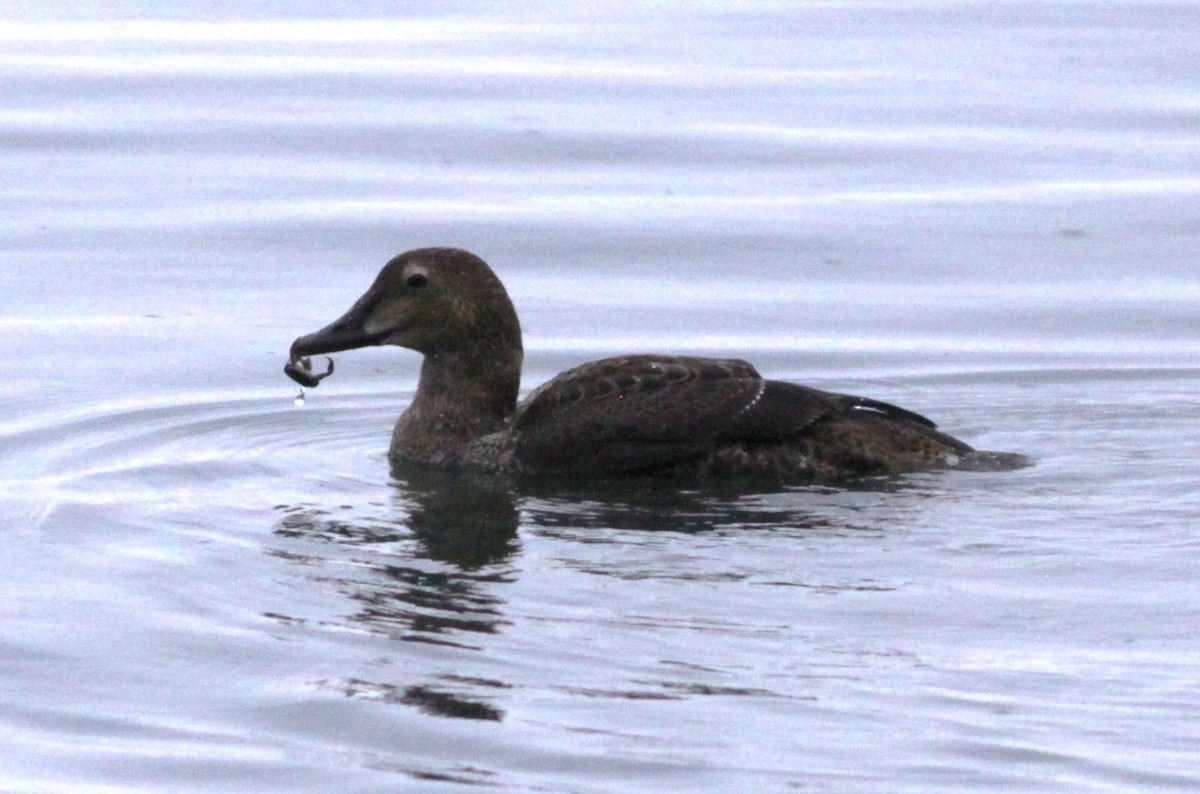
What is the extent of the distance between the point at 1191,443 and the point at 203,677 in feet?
16.2

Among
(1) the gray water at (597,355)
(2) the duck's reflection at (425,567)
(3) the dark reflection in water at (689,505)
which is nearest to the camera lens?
(1) the gray water at (597,355)

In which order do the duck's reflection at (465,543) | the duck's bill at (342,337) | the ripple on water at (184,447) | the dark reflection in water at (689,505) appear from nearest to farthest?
the duck's reflection at (465,543), the dark reflection in water at (689,505), the ripple on water at (184,447), the duck's bill at (342,337)

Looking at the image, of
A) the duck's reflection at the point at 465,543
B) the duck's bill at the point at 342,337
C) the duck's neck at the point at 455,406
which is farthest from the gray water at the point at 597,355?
the duck's bill at the point at 342,337

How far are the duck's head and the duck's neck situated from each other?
46 millimetres

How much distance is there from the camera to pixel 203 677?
7625 mm

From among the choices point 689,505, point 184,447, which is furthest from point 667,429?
point 184,447

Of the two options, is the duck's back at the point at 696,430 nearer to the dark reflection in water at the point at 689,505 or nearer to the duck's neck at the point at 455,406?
the dark reflection in water at the point at 689,505

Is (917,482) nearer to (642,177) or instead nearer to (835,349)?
(835,349)

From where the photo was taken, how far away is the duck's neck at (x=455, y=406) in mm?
10984

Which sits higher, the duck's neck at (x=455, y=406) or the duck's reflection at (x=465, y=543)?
the duck's neck at (x=455, y=406)

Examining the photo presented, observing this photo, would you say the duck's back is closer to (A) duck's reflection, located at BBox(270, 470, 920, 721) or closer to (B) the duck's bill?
(A) duck's reflection, located at BBox(270, 470, 920, 721)

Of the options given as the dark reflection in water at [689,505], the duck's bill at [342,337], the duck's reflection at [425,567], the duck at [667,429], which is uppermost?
the duck's bill at [342,337]

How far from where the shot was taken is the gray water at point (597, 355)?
23.5 ft

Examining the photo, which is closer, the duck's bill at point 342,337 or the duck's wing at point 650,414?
the duck's wing at point 650,414
